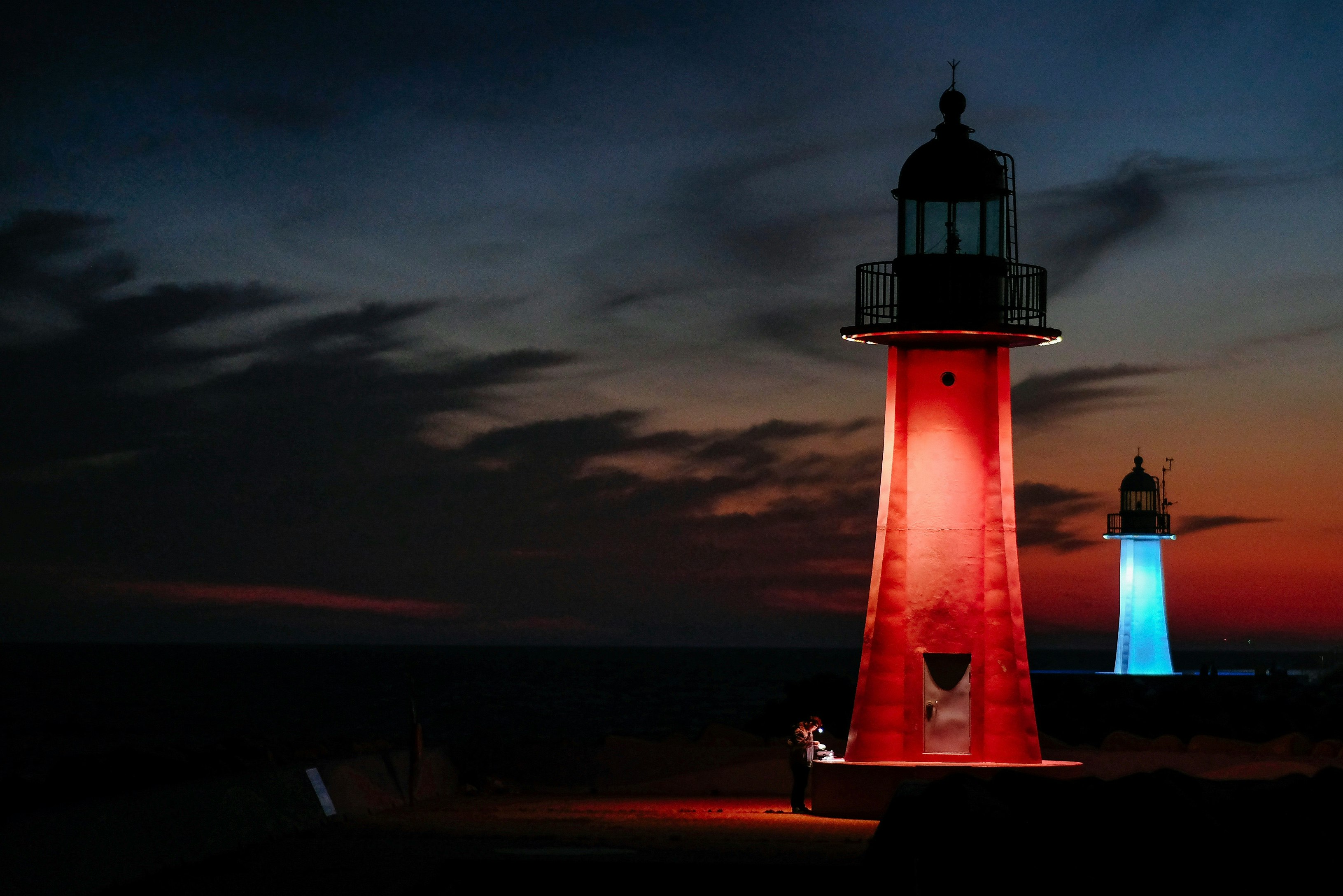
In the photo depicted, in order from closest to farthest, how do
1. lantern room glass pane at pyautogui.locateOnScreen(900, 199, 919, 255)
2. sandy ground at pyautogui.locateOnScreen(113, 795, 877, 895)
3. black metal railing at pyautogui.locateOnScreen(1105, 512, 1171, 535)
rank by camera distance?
1. sandy ground at pyautogui.locateOnScreen(113, 795, 877, 895)
2. lantern room glass pane at pyautogui.locateOnScreen(900, 199, 919, 255)
3. black metal railing at pyautogui.locateOnScreen(1105, 512, 1171, 535)

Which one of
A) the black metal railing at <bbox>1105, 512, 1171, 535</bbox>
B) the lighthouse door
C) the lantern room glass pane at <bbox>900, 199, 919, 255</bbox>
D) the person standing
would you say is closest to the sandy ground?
the person standing

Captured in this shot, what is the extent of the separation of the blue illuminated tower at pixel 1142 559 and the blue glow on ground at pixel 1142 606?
2 centimetres

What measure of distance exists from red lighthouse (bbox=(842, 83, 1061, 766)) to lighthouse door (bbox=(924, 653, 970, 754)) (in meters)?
0.01

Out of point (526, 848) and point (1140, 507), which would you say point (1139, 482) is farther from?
point (526, 848)

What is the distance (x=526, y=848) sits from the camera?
47.9 ft

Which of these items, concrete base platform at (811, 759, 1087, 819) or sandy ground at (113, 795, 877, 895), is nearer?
sandy ground at (113, 795, 877, 895)

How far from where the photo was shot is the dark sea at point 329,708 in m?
23.7

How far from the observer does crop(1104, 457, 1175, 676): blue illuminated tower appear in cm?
6266

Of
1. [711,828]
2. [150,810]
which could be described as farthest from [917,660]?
[150,810]

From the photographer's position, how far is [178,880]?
42.3 feet

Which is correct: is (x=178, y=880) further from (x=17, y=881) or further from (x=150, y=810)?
(x=17, y=881)

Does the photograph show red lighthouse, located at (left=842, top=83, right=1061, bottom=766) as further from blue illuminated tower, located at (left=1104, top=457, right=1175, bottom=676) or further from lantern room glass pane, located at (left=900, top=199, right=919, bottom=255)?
blue illuminated tower, located at (left=1104, top=457, right=1175, bottom=676)

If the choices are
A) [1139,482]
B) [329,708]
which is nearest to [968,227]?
[1139,482]

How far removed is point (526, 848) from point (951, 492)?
24.4ft
